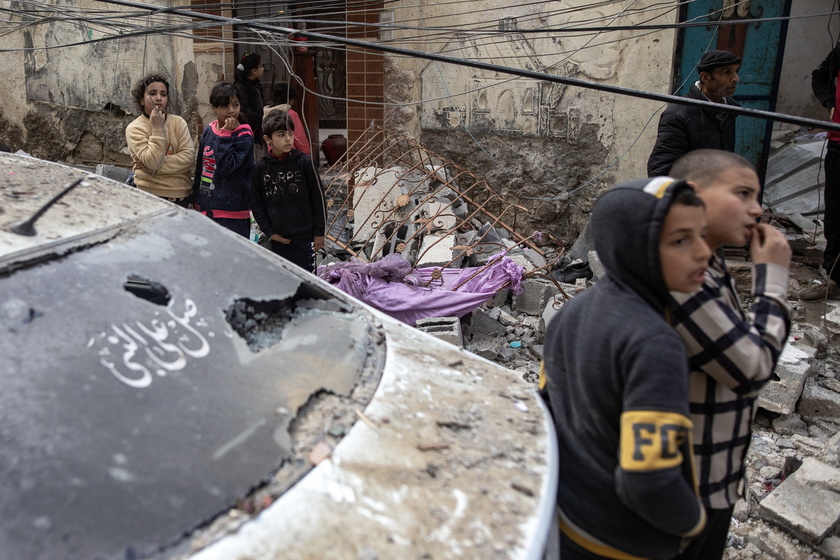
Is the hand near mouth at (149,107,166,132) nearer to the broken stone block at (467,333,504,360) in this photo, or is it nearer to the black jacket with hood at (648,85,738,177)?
the broken stone block at (467,333,504,360)

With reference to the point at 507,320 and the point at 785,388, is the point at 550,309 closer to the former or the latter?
the point at 507,320

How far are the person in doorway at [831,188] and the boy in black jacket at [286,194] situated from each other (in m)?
3.83

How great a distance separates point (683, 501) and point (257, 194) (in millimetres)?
3593

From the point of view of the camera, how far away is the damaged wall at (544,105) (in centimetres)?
616

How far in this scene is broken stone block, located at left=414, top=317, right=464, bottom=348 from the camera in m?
4.22

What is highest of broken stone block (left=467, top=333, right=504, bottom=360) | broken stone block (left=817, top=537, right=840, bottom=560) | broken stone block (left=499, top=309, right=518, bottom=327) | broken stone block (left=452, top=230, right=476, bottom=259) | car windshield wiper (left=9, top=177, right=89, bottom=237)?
car windshield wiper (left=9, top=177, right=89, bottom=237)

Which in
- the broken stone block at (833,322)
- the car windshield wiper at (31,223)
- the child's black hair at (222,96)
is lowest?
the broken stone block at (833,322)

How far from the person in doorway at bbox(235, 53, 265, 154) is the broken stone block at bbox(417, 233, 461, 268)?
2.20m

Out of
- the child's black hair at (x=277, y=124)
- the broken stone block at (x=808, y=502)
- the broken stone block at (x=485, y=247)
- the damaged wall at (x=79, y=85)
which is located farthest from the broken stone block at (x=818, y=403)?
the damaged wall at (x=79, y=85)

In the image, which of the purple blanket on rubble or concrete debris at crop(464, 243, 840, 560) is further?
the purple blanket on rubble

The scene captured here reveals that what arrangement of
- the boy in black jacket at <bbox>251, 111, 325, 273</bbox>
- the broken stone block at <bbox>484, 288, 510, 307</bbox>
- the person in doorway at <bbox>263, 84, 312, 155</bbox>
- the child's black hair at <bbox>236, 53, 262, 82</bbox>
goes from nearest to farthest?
the boy in black jacket at <bbox>251, 111, 325, 273</bbox>
the broken stone block at <bbox>484, 288, 510, 307</bbox>
the person in doorway at <bbox>263, 84, 312, 155</bbox>
the child's black hair at <bbox>236, 53, 262, 82</bbox>

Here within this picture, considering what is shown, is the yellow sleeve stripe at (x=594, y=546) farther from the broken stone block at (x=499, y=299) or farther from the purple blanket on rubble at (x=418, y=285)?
the broken stone block at (x=499, y=299)

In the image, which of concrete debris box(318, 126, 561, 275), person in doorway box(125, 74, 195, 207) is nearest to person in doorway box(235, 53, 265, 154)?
concrete debris box(318, 126, 561, 275)

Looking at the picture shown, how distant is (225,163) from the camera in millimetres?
4469
